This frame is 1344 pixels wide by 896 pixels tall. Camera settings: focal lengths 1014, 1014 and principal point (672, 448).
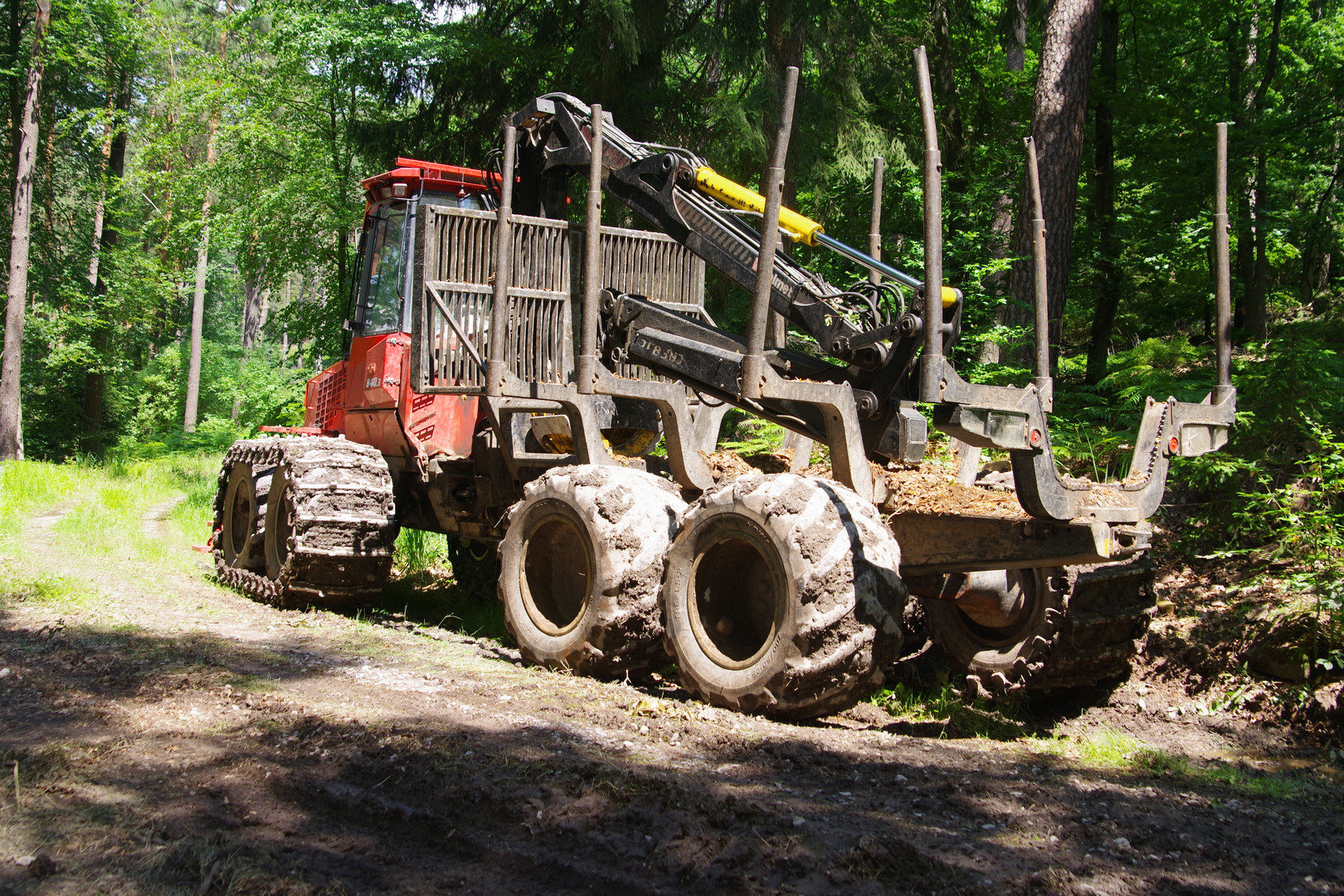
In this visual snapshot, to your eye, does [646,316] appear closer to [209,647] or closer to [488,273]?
[488,273]

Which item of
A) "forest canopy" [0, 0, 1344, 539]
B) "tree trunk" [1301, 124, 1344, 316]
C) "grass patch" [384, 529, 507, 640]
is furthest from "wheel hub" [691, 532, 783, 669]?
"tree trunk" [1301, 124, 1344, 316]

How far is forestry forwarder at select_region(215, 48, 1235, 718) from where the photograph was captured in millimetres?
4703

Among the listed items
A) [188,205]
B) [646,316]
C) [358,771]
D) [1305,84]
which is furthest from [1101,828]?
[188,205]

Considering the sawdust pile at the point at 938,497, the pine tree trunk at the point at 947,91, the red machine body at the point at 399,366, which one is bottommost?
the sawdust pile at the point at 938,497

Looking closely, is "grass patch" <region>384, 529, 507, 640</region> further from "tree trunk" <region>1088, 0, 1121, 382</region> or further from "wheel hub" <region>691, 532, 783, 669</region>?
"tree trunk" <region>1088, 0, 1121, 382</region>

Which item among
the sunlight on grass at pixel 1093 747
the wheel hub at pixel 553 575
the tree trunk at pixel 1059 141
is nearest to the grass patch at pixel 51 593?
the wheel hub at pixel 553 575

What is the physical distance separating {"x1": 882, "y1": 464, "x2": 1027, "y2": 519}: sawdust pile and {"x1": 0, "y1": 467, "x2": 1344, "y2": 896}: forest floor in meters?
1.14

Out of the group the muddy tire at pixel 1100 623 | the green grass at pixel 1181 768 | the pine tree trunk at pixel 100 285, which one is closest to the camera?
the green grass at pixel 1181 768

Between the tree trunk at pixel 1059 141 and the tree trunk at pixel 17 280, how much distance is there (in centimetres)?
2136

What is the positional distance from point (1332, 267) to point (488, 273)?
1739cm

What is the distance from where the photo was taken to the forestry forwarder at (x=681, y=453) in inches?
185

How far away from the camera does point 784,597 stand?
4.67 meters

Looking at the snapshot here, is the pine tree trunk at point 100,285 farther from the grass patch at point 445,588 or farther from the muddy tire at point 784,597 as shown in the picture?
the muddy tire at point 784,597

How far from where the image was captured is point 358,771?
370 cm
